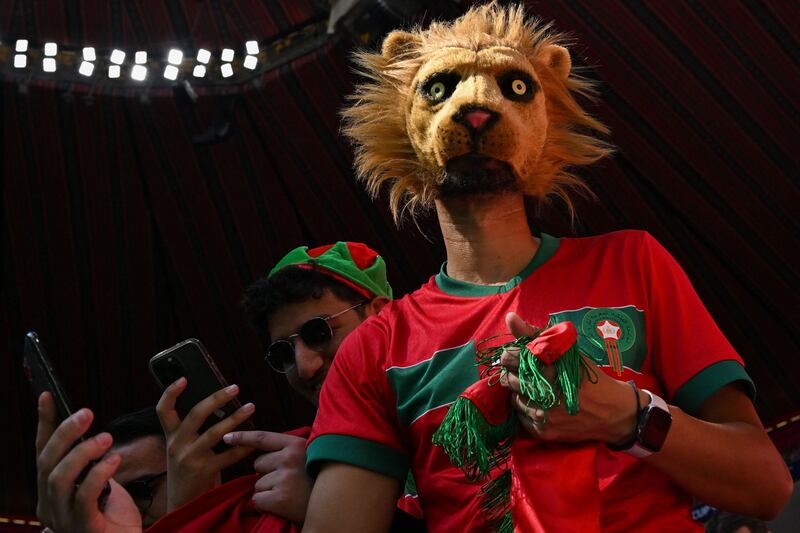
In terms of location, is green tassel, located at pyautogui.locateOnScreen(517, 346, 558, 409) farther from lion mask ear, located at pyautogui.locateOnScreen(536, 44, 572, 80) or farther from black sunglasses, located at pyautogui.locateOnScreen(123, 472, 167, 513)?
black sunglasses, located at pyautogui.locateOnScreen(123, 472, 167, 513)

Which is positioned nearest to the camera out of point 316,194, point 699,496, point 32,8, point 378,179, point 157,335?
point 699,496

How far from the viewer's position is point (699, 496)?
1.16 m

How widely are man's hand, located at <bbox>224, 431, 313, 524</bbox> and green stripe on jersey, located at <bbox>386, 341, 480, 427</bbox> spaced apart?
193mm

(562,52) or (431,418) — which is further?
(562,52)

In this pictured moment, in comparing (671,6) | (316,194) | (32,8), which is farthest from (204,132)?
(671,6)

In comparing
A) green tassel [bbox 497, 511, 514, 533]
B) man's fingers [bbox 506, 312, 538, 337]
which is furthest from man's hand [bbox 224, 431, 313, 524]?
man's fingers [bbox 506, 312, 538, 337]

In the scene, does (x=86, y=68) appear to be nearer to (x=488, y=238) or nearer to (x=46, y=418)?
(x=46, y=418)

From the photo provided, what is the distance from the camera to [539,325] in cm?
127

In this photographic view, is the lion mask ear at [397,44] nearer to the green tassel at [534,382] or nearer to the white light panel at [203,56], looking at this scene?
the green tassel at [534,382]

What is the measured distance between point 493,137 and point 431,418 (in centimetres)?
38

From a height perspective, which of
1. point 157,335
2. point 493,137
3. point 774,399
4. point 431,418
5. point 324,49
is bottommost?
point 774,399

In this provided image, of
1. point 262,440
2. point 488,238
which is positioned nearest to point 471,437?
point 488,238

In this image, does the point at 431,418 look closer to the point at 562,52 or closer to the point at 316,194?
the point at 562,52

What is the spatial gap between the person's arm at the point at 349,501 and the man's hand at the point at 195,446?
0.34m
